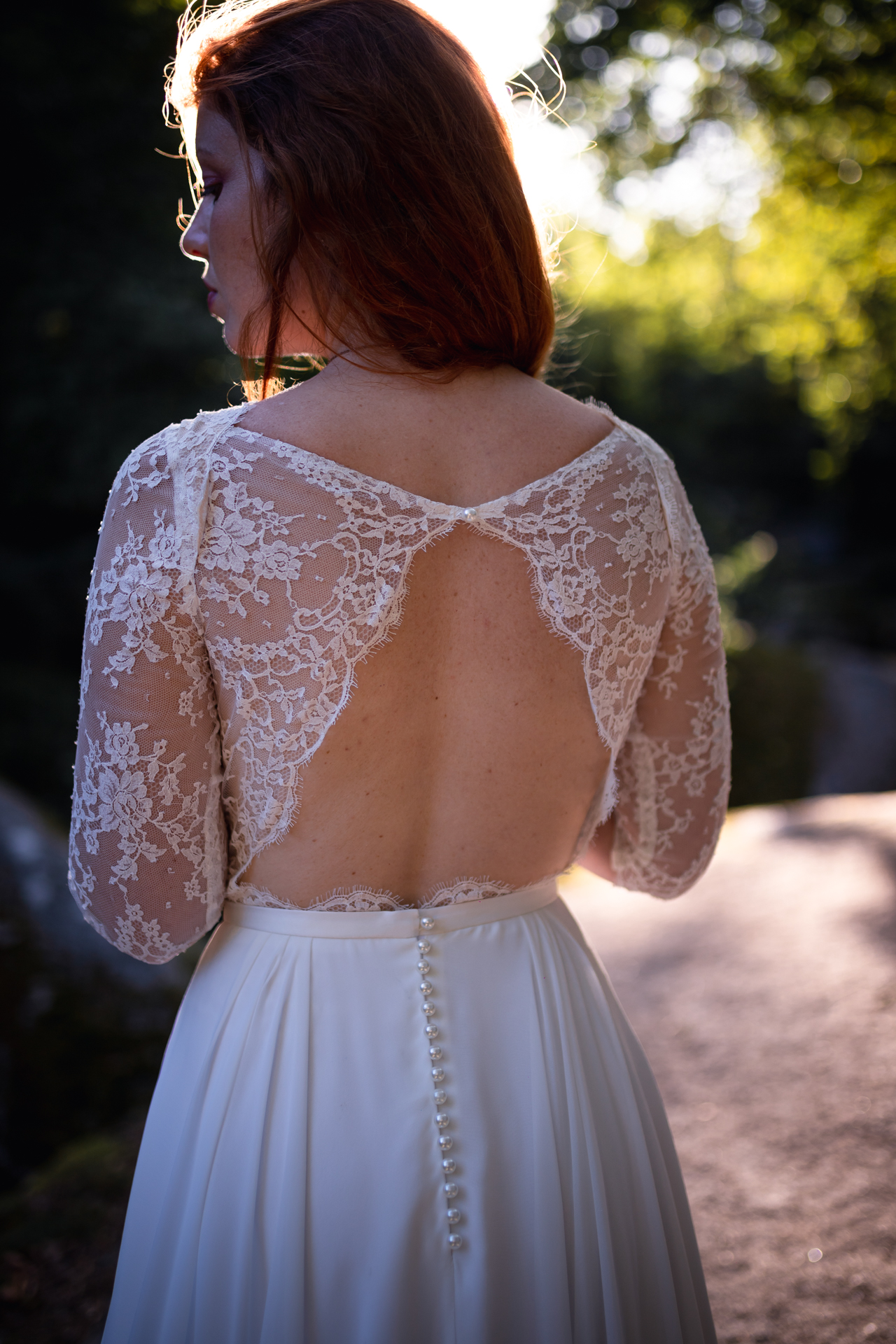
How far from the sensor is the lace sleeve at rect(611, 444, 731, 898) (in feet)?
5.02

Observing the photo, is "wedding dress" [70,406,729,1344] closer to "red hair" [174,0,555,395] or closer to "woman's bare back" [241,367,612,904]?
Answer: "woman's bare back" [241,367,612,904]

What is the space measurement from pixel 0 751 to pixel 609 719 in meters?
6.37

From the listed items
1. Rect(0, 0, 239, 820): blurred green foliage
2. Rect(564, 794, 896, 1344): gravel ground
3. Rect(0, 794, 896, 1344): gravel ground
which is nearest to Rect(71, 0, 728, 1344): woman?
Rect(0, 794, 896, 1344): gravel ground

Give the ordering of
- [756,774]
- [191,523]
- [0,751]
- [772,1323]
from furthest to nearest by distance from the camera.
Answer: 1. [756,774]
2. [0,751]
3. [772,1323]
4. [191,523]

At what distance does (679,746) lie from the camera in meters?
1.66

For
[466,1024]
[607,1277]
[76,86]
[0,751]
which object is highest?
[76,86]

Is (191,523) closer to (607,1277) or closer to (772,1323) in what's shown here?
(607,1277)

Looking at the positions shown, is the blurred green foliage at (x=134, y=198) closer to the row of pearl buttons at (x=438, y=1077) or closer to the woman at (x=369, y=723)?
the woman at (x=369, y=723)

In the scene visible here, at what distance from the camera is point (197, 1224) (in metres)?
1.35

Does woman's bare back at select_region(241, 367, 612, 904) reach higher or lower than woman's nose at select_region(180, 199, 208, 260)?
lower

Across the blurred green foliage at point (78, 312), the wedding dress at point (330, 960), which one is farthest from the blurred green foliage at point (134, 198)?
the wedding dress at point (330, 960)

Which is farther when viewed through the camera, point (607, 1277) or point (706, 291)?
point (706, 291)

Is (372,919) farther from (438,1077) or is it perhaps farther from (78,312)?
(78,312)

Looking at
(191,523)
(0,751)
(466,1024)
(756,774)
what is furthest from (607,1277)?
(756,774)
